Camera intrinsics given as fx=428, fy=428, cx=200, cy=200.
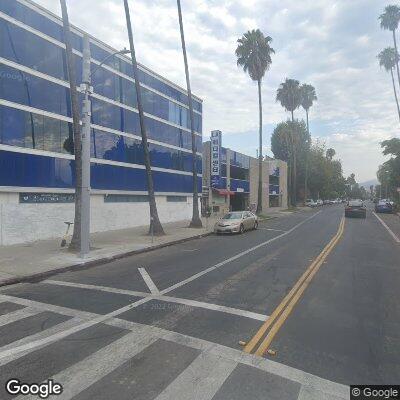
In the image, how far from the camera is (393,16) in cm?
4334

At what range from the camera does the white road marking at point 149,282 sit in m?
9.84

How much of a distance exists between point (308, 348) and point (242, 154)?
47.1 m

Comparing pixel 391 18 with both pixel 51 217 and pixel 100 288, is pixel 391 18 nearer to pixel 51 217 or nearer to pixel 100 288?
pixel 51 217

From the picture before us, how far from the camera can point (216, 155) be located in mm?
39844

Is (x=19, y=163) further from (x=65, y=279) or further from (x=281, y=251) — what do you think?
(x=281, y=251)

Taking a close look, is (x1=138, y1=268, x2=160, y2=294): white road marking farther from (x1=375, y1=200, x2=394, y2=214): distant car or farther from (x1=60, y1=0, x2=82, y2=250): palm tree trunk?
(x1=375, y1=200, x2=394, y2=214): distant car

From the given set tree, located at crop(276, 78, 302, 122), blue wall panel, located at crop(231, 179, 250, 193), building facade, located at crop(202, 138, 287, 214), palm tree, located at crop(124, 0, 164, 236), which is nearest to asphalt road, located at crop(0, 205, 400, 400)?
palm tree, located at crop(124, 0, 164, 236)

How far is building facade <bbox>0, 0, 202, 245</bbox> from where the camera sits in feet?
62.3

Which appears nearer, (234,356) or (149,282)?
(234,356)

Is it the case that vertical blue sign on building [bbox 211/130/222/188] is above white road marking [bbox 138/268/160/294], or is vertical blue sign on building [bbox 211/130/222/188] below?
above

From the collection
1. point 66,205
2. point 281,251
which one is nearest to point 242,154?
point 66,205

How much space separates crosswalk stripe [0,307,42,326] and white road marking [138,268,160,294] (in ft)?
8.72

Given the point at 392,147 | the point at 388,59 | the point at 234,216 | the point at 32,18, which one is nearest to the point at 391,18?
the point at 388,59

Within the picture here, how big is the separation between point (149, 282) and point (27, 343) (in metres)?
4.83
